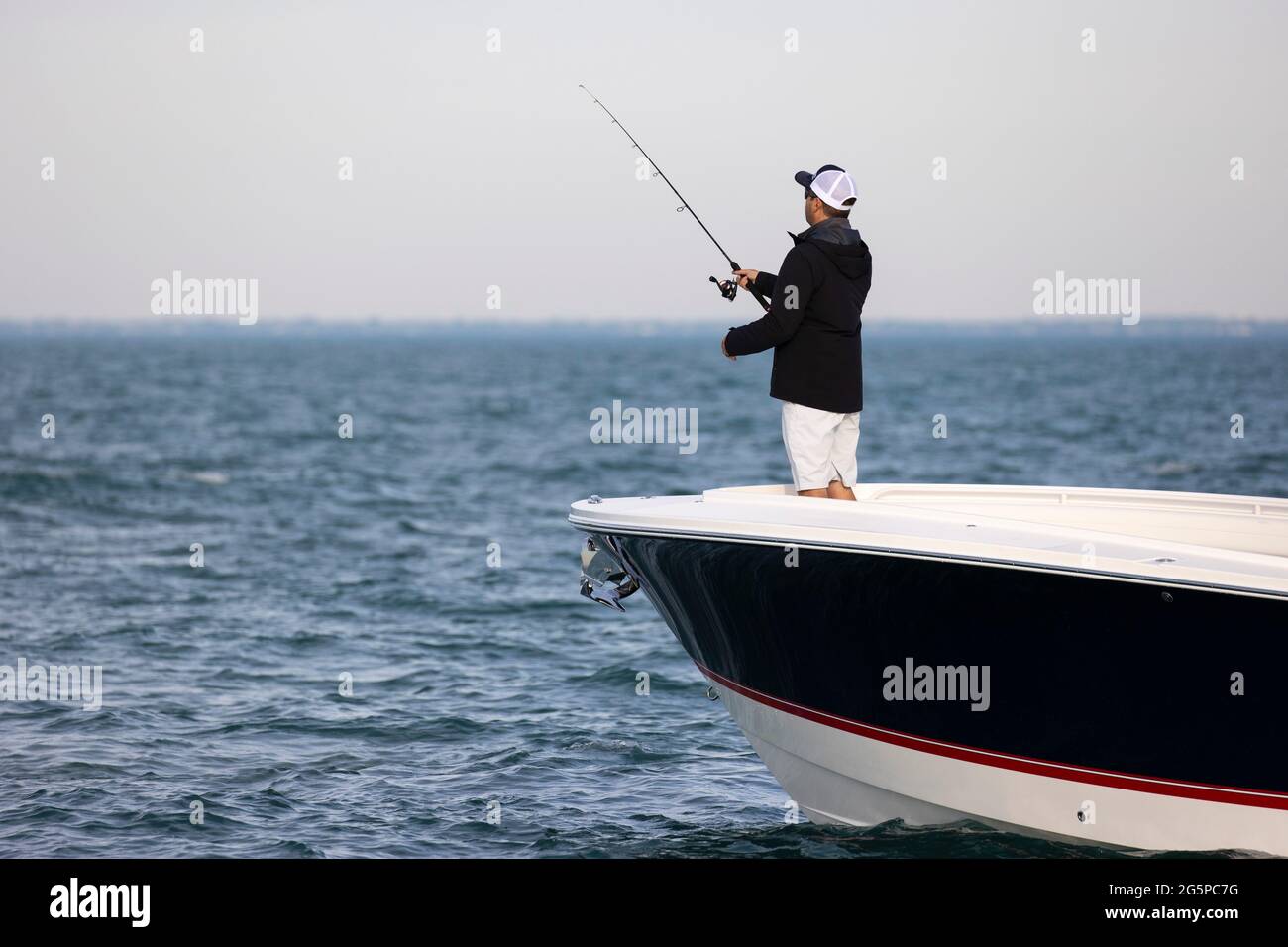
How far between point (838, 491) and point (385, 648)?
6816mm

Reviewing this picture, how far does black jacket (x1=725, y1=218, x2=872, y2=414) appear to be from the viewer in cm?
702

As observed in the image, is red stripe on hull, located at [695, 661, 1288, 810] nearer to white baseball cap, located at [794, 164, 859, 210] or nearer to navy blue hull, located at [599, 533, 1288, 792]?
navy blue hull, located at [599, 533, 1288, 792]

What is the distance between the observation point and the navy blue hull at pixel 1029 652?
599 centimetres

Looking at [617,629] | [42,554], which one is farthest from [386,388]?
[617,629]

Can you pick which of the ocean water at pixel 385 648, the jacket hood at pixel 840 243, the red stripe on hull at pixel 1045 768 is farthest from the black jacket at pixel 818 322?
the ocean water at pixel 385 648

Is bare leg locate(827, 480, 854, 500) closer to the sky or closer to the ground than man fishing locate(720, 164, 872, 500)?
closer to the ground

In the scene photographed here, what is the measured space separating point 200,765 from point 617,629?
5.47 meters

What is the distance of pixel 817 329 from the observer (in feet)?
23.3

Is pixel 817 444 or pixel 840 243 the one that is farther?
pixel 817 444

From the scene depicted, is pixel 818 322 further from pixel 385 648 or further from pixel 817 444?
pixel 385 648

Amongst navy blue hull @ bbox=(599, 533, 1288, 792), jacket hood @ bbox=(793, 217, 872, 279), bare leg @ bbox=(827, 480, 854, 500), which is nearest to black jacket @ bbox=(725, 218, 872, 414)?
jacket hood @ bbox=(793, 217, 872, 279)

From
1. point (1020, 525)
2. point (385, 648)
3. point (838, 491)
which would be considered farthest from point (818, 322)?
point (385, 648)

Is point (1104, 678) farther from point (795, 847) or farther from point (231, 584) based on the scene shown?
point (231, 584)

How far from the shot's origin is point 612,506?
305 inches
